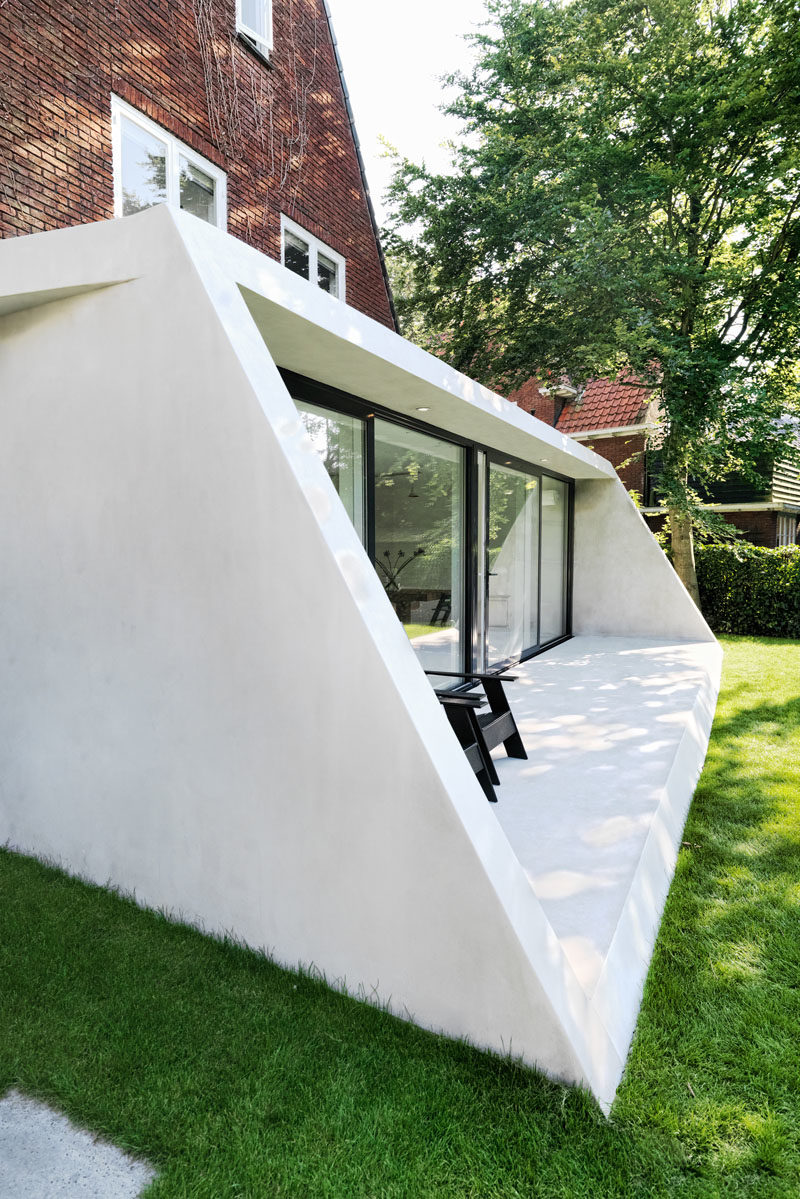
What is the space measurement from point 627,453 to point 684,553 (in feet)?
16.8

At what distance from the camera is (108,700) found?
3.44 m

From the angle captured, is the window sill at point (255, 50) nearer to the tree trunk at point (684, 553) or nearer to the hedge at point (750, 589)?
the tree trunk at point (684, 553)

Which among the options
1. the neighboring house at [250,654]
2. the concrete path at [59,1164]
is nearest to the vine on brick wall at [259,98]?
the neighboring house at [250,654]

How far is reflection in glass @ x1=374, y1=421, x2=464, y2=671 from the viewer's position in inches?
242

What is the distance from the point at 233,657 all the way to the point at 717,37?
13652mm

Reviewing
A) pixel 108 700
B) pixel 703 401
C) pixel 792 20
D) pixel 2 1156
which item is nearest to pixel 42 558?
pixel 108 700

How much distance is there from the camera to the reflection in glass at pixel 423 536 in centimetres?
614

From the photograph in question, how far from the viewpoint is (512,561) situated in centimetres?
905

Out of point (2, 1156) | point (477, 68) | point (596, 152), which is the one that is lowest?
point (2, 1156)

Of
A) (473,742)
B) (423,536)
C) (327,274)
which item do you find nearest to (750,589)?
(423,536)

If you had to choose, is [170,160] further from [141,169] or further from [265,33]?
[265,33]

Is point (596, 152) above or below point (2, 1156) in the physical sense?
above

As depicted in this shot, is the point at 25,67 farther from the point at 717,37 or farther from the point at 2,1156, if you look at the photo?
the point at 717,37

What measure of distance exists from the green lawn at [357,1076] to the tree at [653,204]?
1031 cm
